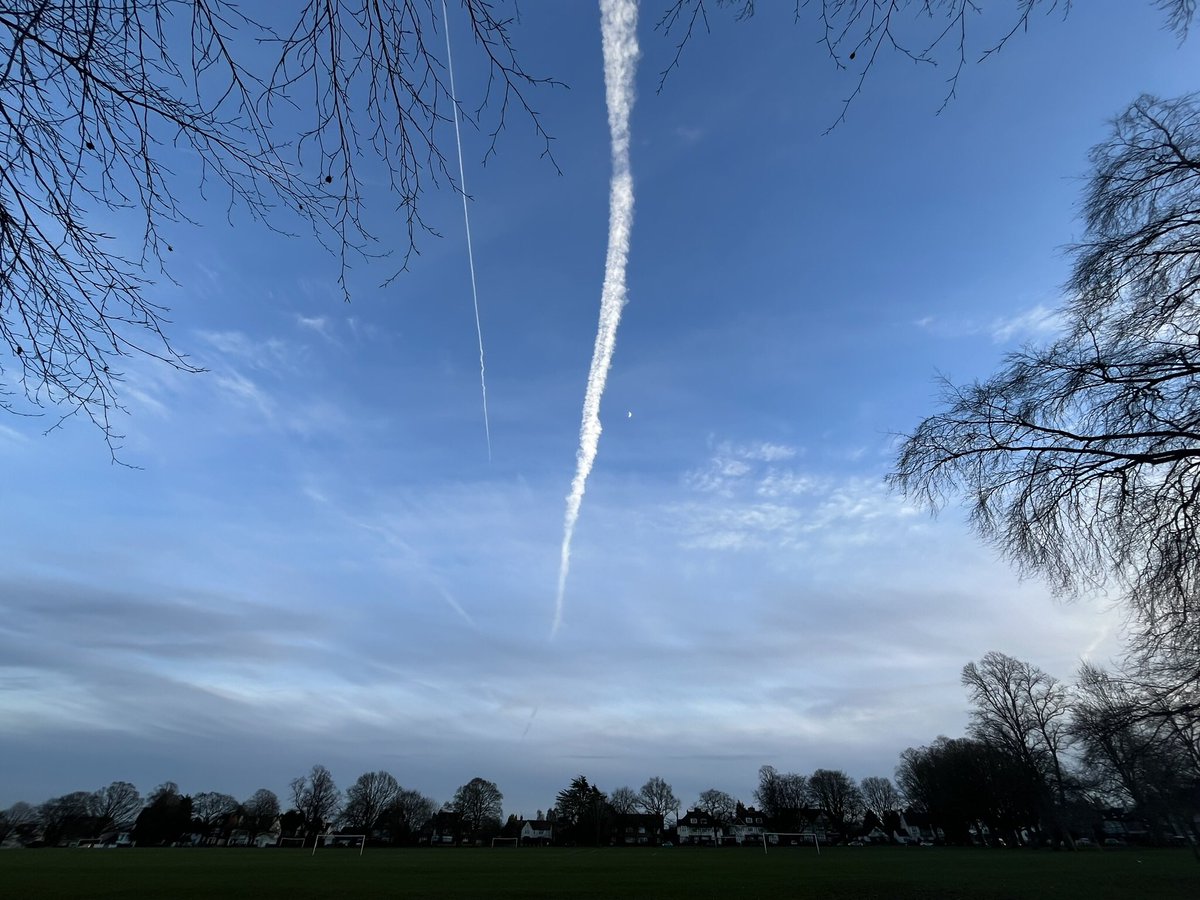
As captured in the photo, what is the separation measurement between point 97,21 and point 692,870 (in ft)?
112

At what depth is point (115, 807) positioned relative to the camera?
9331 centimetres

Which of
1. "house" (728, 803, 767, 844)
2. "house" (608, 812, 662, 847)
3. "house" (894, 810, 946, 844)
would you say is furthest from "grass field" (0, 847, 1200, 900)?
"house" (728, 803, 767, 844)

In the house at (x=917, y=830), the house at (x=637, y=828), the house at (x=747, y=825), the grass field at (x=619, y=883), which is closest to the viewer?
the grass field at (x=619, y=883)

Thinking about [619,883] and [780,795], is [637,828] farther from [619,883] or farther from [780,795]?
[619,883]

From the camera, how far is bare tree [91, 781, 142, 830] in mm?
92375

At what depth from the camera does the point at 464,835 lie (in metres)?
91.9

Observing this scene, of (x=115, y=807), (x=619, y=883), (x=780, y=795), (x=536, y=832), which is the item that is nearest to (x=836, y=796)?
(x=780, y=795)

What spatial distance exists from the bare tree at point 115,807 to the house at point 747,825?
92.9m

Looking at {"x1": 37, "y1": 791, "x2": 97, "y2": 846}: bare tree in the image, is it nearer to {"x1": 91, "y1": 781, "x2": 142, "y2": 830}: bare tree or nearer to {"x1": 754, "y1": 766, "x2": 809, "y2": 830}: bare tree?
{"x1": 91, "y1": 781, "x2": 142, "y2": 830}: bare tree

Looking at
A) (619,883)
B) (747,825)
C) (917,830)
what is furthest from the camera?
(747,825)

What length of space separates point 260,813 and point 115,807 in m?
20.1

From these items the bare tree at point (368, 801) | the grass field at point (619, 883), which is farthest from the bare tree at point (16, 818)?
the grass field at point (619, 883)

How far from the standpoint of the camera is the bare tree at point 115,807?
92.4m

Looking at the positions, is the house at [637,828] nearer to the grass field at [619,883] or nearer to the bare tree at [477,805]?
the bare tree at [477,805]
